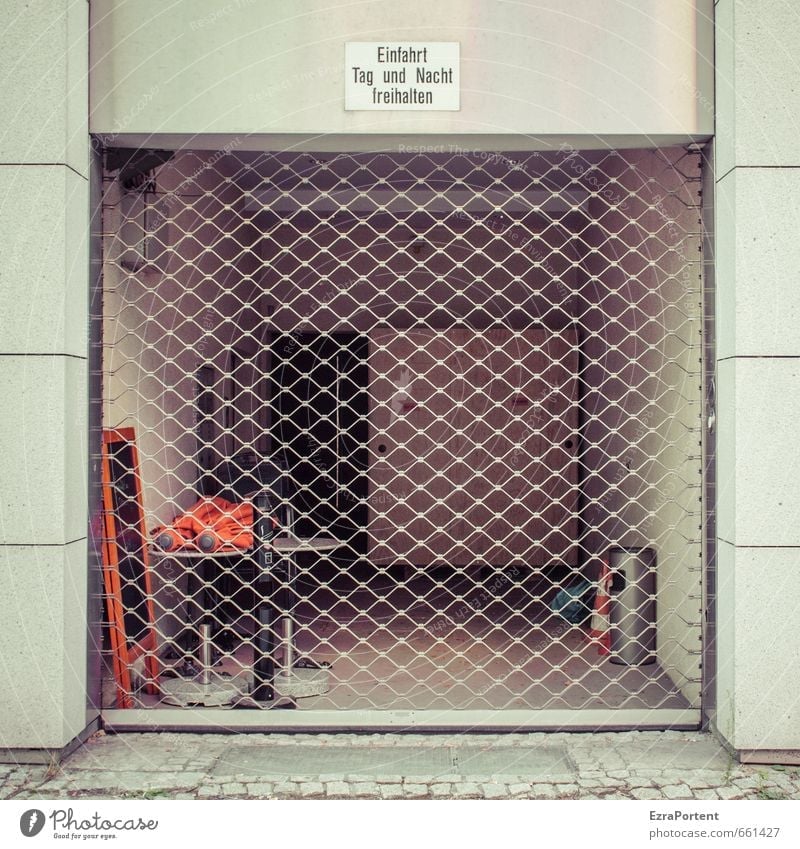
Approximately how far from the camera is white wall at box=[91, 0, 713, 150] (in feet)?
10.6

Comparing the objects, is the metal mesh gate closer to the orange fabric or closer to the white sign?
the orange fabric

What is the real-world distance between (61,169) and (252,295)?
3.83m

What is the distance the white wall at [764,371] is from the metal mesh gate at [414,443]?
360 mm

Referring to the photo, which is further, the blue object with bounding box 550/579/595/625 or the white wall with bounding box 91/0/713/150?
the blue object with bounding box 550/579/595/625

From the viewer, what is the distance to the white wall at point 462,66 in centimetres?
324

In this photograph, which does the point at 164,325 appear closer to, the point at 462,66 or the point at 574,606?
the point at 462,66

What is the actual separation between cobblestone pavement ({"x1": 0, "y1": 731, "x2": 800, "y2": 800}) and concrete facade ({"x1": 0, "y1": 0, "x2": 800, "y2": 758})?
138mm

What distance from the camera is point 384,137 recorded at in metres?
3.32

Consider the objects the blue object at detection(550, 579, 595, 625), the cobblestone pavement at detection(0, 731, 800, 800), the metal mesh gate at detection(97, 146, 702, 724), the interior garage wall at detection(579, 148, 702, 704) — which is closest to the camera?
the cobblestone pavement at detection(0, 731, 800, 800)

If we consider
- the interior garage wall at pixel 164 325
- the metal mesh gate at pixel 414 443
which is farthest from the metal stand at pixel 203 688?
the interior garage wall at pixel 164 325

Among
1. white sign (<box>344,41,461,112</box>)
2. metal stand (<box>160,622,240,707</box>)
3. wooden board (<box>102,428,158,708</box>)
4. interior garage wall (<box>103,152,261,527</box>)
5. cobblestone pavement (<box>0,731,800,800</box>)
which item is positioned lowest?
cobblestone pavement (<box>0,731,800,800</box>)

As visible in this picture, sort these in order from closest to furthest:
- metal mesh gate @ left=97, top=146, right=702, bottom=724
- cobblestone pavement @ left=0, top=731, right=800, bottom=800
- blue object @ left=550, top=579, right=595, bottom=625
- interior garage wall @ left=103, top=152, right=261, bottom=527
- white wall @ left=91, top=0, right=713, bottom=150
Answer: cobblestone pavement @ left=0, top=731, right=800, bottom=800 < white wall @ left=91, top=0, right=713, bottom=150 < interior garage wall @ left=103, top=152, right=261, bottom=527 < metal mesh gate @ left=97, top=146, right=702, bottom=724 < blue object @ left=550, top=579, right=595, bottom=625

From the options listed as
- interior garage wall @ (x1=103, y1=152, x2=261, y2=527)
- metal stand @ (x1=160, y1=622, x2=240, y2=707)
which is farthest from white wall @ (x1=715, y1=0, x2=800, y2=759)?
metal stand @ (x1=160, y1=622, x2=240, y2=707)

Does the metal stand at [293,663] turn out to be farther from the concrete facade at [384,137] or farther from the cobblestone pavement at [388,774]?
the concrete facade at [384,137]
